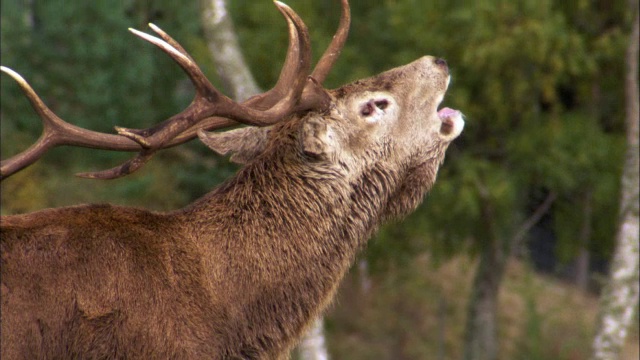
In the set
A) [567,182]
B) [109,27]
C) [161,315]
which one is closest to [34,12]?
[109,27]

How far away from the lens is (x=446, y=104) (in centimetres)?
1120

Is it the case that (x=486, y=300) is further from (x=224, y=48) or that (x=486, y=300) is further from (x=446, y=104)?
(x=224, y=48)

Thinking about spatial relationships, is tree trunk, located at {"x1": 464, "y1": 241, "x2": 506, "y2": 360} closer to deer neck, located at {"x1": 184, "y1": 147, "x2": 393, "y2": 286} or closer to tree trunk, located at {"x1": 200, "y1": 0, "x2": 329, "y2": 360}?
tree trunk, located at {"x1": 200, "y1": 0, "x2": 329, "y2": 360}

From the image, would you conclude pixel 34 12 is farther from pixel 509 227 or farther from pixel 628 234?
pixel 628 234

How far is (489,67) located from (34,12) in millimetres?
6324

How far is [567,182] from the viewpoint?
11125 millimetres

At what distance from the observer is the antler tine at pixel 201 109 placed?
16.2 feet

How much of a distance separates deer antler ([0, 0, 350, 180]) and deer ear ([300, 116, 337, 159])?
0.33ft

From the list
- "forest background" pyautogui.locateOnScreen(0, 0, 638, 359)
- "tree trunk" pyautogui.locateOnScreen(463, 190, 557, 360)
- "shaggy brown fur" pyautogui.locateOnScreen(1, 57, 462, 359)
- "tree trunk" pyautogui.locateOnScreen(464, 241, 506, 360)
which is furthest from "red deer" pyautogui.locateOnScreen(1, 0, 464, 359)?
"tree trunk" pyautogui.locateOnScreen(464, 241, 506, 360)

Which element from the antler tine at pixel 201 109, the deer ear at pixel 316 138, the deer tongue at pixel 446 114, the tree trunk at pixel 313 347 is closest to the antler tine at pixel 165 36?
the antler tine at pixel 201 109

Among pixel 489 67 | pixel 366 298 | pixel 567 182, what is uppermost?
pixel 489 67

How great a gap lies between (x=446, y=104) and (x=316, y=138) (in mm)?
6095

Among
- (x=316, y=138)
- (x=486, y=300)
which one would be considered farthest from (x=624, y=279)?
(x=486, y=300)

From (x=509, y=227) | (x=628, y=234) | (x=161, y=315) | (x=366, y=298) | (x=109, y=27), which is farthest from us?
(x=366, y=298)
